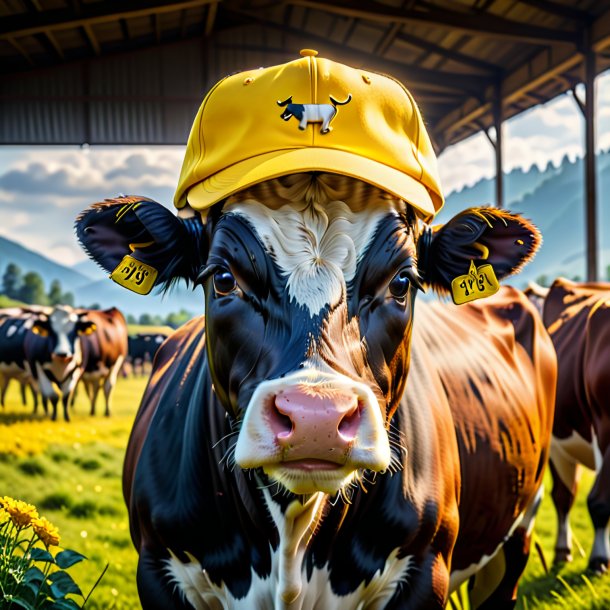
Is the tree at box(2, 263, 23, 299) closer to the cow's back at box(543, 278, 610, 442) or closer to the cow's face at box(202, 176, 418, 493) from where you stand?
the cow's back at box(543, 278, 610, 442)

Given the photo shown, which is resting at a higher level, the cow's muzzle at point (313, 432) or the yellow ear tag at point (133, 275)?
the yellow ear tag at point (133, 275)

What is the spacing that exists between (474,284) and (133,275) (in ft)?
3.42

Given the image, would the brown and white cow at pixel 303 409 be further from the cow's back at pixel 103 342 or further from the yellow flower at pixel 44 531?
the cow's back at pixel 103 342

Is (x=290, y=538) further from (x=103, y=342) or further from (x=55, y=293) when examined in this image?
(x=55, y=293)

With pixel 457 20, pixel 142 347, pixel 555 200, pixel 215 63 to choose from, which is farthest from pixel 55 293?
pixel 555 200

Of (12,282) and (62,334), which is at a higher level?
(12,282)

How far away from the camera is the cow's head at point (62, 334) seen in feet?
44.4

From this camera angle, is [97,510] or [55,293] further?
[55,293]

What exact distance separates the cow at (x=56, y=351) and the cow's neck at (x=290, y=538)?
468 inches

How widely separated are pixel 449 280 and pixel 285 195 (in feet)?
2.33

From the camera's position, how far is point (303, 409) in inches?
61.6

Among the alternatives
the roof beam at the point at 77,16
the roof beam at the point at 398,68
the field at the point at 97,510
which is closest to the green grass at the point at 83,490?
the field at the point at 97,510

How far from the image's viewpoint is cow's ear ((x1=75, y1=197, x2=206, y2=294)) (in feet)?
A: 7.47

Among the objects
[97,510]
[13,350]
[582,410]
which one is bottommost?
[97,510]
